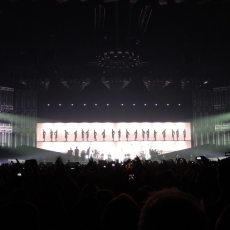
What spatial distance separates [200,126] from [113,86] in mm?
8186

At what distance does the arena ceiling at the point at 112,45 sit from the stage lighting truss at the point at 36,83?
4 cm

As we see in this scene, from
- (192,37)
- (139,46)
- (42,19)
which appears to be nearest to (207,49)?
(192,37)

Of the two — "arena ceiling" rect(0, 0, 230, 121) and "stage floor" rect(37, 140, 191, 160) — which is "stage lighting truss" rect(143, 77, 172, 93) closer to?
"arena ceiling" rect(0, 0, 230, 121)

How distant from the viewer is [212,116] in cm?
3095

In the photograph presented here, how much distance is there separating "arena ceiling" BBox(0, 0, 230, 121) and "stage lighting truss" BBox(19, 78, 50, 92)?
44mm

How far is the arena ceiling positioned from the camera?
A: 61.1ft

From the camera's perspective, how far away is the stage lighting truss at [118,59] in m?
23.0

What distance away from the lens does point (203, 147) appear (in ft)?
93.5

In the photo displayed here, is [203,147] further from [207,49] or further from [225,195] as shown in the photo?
[225,195]

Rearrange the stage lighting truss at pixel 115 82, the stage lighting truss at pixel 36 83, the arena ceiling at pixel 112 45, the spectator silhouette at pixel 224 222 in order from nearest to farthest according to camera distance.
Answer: the spectator silhouette at pixel 224 222 < the arena ceiling at pixel 112 45 < the stage lighting truss at pixel 36 83 < the stage lighting truss at pixel 115 82

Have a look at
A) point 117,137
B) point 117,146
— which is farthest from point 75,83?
point 117,146

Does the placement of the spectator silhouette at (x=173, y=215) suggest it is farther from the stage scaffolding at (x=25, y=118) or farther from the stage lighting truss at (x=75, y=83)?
the stage scaffolding at (x=25, y=118)

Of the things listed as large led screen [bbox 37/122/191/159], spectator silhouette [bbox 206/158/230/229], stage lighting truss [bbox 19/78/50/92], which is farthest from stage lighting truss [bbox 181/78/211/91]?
spectator silhouette [bbox 206/158/230/229]

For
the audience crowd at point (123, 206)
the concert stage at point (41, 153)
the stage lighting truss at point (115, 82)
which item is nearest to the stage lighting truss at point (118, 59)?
the stage lighting truss at point (115, 82)
